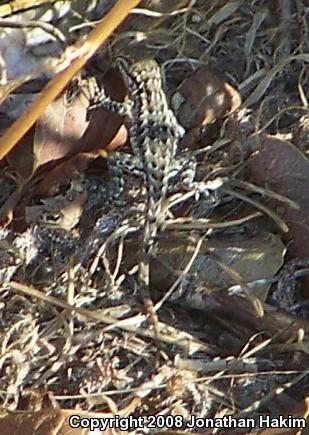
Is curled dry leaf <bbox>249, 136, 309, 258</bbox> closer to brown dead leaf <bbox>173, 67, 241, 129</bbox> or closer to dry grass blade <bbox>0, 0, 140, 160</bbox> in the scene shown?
brown dead leaf <bbox>173, 67, 241, 129</bbox>

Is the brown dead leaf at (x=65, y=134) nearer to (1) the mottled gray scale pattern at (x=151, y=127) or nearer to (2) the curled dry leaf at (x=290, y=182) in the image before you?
(1) the mottled gray scale pattern at (x=151, y=127)

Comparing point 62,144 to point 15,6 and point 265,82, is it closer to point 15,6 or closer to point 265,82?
point 15,6

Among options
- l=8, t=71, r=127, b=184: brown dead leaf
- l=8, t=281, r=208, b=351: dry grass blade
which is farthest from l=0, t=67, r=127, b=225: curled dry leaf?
l=8, t=281, r=208, b=351: dry grass blade

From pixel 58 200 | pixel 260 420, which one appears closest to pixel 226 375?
pixel 260 420

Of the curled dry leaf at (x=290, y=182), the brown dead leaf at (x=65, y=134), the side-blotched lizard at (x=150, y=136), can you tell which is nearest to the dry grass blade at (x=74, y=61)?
the brown dead leaf at (x=65, y=134)

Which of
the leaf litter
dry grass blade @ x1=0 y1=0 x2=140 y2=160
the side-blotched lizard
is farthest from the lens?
the side-blotched lizard
